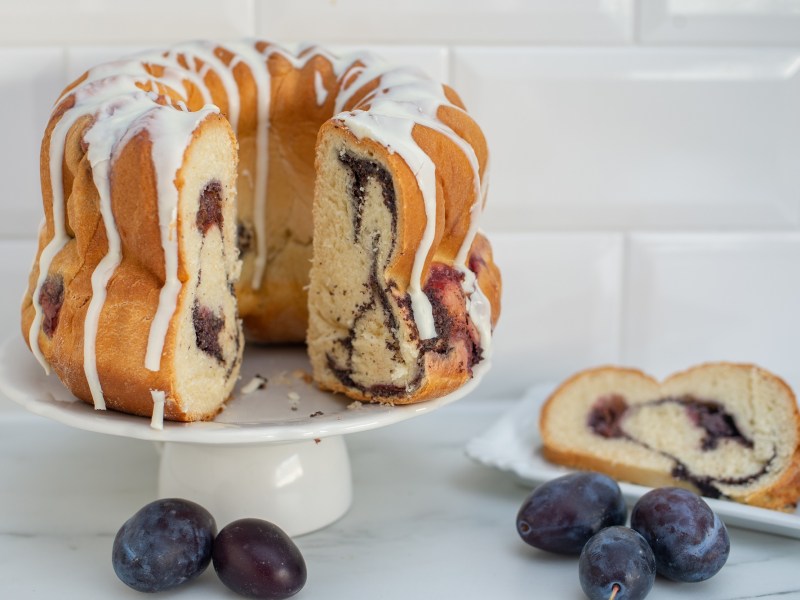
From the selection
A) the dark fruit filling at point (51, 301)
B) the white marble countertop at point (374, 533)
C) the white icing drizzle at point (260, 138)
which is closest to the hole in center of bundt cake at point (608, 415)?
the white marble countertop at point (374, 533)

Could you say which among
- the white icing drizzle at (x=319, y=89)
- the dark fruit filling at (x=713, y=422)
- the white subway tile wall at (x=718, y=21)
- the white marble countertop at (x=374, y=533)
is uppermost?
the white subway tile wall at (x=718, y=21)

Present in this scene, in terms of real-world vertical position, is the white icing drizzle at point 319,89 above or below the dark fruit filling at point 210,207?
above

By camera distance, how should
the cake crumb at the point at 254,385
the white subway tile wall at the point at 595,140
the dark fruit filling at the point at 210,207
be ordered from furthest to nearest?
1. the white subway tile wall at the point at 595,140
2. the cake crumb at the point at 254,385
3. the dark fruit filling at the point at 210,207

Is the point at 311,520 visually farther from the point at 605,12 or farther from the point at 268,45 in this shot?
the point at 605,12

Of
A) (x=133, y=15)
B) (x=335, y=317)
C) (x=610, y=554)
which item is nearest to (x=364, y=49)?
(x=133, y=15)

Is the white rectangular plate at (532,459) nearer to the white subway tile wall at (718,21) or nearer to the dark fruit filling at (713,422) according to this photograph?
the dark fruit filling at (713,422)

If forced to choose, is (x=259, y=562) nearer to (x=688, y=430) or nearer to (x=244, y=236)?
(x=244, y=236)
